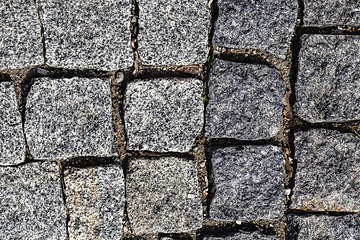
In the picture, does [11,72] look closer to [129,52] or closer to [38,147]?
[38,147]

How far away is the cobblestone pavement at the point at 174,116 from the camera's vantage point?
72.4 inches

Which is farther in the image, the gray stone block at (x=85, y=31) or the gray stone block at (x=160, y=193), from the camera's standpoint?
the gray stone block at (x=160, y=193)

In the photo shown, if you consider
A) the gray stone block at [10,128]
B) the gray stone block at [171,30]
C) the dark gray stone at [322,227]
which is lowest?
the dark gray stone at [322,227]

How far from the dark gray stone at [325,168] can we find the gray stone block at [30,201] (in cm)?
123

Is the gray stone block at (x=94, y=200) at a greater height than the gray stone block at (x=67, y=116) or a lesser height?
lesser

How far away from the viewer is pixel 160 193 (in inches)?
75.7

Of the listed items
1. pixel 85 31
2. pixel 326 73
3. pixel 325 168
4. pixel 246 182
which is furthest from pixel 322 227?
pixel 85 31

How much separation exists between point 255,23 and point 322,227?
1.12 m

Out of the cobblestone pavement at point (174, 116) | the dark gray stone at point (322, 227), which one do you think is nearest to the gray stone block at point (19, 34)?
the cobblestone pavement at point (174, 116)

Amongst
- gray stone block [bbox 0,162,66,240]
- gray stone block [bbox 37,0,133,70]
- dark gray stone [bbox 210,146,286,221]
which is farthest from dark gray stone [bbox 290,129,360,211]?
gray stone block [bbox 0,162,66,240]

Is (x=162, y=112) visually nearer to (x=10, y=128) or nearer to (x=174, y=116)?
(x=174, y=116)

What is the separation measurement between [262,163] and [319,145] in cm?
32

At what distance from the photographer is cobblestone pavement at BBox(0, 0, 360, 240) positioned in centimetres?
184

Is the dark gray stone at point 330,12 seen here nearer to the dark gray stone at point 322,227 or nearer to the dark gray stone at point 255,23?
the dark gray stone at point 255,23
